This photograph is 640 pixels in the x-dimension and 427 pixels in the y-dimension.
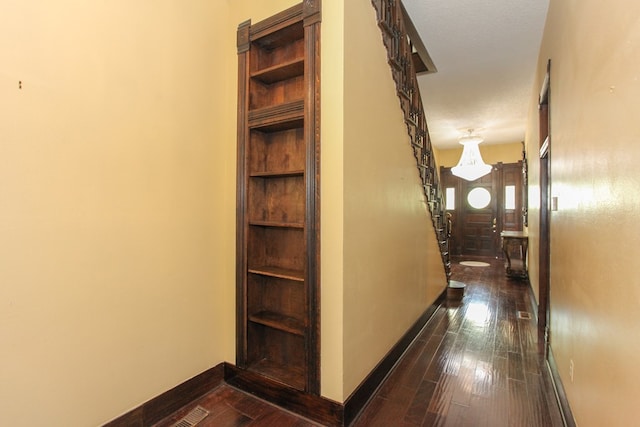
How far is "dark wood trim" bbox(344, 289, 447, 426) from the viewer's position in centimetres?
187

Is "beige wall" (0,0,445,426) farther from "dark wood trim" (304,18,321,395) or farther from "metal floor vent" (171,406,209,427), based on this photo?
"metal floor vent" (171,406,209,427)

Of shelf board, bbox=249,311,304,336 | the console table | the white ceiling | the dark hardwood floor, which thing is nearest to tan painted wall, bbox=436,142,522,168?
the white ceiling

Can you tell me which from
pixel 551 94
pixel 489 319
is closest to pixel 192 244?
pixel 551 94

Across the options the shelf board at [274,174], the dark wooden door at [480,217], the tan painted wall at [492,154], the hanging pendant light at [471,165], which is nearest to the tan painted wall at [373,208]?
the shelf board at [274,174]

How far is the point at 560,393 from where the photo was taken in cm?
203

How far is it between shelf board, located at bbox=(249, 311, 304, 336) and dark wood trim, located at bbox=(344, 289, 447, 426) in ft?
1.69

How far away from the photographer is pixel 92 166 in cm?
156

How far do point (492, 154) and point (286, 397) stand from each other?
8203 mm

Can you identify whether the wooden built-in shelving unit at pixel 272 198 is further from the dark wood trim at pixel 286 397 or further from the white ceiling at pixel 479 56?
the white ceiling at pixel 479 56

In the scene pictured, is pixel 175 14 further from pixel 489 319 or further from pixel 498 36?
pixel 489 319

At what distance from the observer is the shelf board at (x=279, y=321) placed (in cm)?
203

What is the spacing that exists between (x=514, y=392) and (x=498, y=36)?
326 centimetres

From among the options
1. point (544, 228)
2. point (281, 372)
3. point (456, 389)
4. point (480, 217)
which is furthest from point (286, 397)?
point (480, 217)

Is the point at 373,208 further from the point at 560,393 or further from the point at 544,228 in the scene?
the point at 544,228
